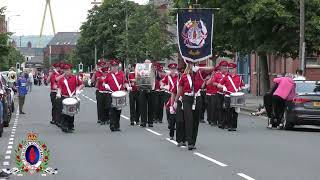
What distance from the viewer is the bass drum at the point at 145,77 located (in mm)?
22656

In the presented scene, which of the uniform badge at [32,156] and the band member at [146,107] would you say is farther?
the band member at [146,107]

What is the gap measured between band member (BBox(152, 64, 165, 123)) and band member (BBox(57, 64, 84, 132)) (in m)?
2.98

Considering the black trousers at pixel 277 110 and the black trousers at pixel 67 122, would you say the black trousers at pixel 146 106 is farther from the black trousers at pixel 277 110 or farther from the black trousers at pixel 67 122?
the black trousers at pixel 277 110

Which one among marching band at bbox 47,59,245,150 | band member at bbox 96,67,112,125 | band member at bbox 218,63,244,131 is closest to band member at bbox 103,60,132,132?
marching band at bbox 47,59,245,150

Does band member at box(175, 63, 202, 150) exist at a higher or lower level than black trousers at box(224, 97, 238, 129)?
→ higher

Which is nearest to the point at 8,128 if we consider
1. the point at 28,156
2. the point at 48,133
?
the point at 48,133

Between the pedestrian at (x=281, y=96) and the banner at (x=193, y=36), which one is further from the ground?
the banner at (x=193, y=36)

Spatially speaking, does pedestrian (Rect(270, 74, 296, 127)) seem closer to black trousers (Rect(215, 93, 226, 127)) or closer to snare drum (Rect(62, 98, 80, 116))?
black trousers (Rect(215, 93, 226, 127))

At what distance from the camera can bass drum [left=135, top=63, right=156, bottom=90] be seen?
2266 centimetres

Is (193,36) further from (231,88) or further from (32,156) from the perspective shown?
(32,156)

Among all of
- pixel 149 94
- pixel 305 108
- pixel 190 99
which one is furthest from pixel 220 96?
pixel 190 99

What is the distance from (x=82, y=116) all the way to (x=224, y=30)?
984cm

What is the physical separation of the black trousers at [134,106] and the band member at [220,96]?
7.77 feet

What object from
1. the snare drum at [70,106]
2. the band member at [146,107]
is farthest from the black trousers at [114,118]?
the band member at [146,107]
